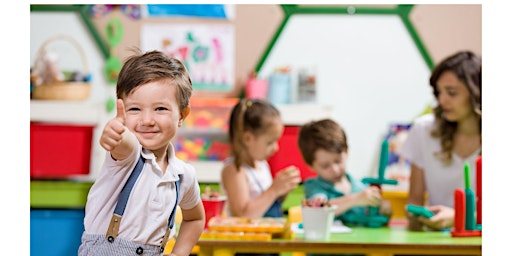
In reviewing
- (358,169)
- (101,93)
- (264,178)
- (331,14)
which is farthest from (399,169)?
(101,93)

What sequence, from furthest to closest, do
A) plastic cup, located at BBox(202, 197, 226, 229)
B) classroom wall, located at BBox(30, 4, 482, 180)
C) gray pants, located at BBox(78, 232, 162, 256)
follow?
1. classroom wall, located at BBox(30, 4, 482, 180)
2. plastic cup, located at BBox(202, 197, 226, 229)
3. gray pants, located at BBox(78, 232, 162, 256)

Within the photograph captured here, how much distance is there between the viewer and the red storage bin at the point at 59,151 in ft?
11.8

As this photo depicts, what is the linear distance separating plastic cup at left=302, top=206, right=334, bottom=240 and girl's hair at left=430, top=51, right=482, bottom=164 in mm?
665

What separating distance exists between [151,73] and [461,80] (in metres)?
1.42

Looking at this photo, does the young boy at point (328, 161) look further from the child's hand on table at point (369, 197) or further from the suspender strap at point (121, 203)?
the suspender strap at point (121, 203)

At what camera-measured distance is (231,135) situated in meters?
2.45

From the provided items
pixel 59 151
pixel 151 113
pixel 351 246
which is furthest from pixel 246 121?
pixel 59 151

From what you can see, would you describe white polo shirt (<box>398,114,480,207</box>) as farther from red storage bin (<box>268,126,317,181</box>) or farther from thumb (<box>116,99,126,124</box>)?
thumb (<box>116,99,126,124</box>)

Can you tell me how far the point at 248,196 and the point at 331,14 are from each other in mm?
1628

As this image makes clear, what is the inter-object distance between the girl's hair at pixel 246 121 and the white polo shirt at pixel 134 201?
4.01ft

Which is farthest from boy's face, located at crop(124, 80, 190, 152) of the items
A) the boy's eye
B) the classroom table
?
the boy's eye

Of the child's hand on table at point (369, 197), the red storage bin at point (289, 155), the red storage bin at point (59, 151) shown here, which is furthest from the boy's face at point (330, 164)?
the red storage bin at point (59, 151)

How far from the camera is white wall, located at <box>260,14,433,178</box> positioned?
12.2 ft
